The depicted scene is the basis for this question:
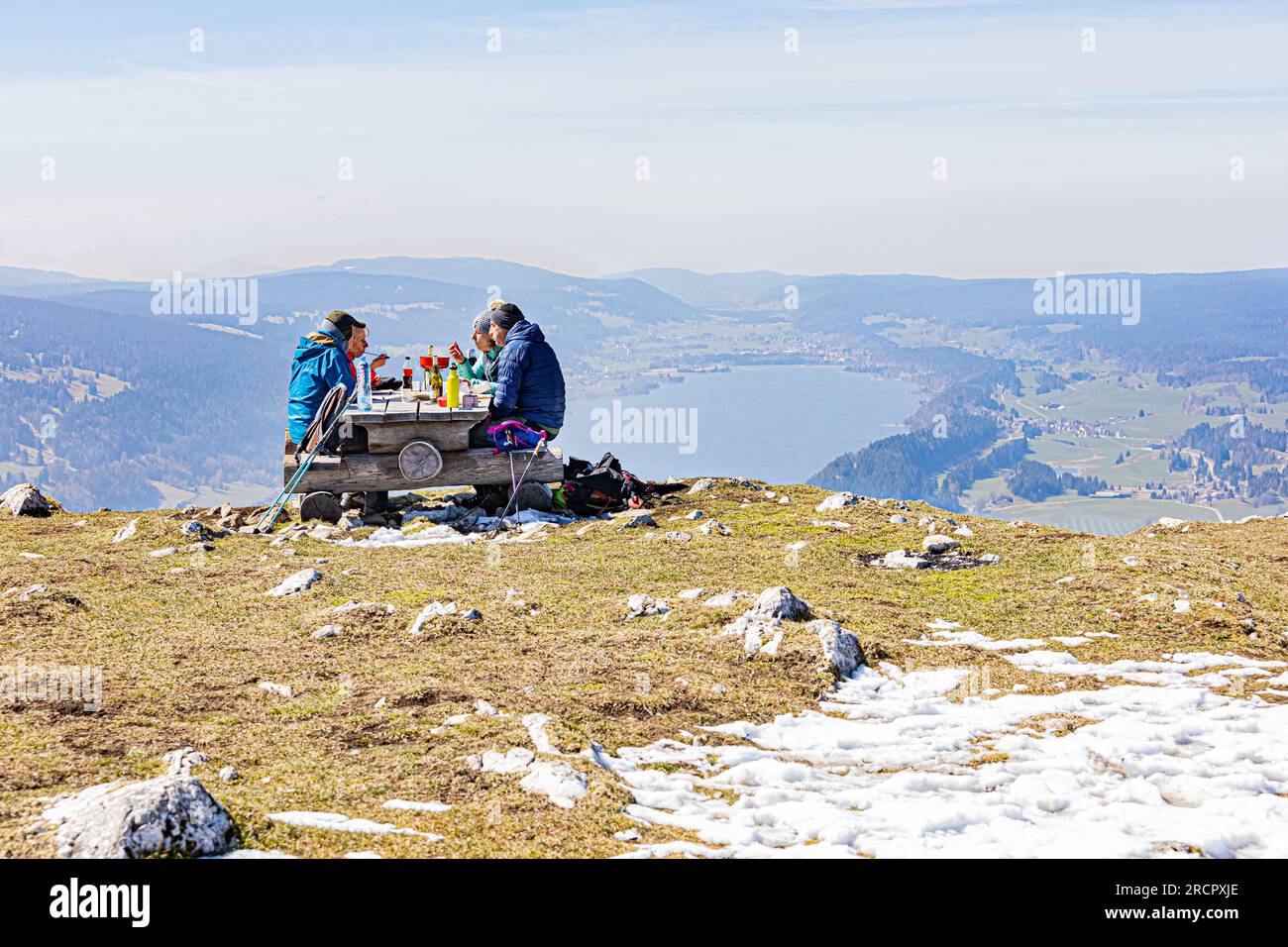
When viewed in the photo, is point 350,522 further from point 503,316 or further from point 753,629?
point 753,629

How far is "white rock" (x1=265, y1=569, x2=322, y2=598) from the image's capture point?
12852 mm

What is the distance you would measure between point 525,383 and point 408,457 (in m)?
2.76

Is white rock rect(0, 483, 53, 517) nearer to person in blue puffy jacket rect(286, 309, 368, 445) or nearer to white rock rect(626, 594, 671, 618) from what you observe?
person in blue puffy jacket rect(286, 309, 368, 445)

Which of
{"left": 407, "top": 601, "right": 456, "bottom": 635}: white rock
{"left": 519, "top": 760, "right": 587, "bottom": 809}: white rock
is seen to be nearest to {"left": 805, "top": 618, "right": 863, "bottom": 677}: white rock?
{"left": 519, "top": 760, "right": 587, "bottom": 809}: white rock

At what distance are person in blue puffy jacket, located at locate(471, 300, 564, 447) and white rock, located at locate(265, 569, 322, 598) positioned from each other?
7271 millimetres

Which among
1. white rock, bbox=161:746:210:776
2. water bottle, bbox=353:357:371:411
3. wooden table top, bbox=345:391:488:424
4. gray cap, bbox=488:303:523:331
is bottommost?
white rock, bbox=161:746:210:776

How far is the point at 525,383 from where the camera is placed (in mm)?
20438

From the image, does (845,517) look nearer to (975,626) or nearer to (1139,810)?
Answer: (975,626)

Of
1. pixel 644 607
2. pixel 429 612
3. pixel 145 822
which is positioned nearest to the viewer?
pixel 145 822

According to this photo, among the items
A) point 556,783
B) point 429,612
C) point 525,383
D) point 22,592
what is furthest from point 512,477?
point 556,783

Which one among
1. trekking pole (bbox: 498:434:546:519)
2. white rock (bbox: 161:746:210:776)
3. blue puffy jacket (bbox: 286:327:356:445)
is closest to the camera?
white rock (bbox: 161:746:210:776)

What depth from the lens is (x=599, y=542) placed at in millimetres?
16922

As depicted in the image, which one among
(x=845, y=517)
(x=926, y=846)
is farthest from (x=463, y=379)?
(x=926, y=846)

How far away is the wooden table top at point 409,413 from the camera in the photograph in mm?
19219
